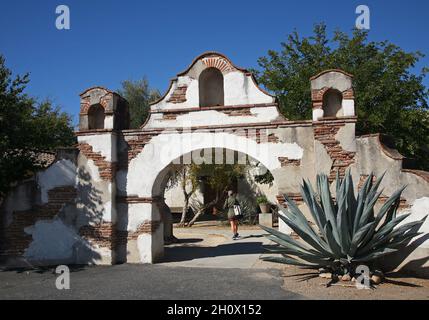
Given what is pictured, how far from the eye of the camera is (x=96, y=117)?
9.77 metres

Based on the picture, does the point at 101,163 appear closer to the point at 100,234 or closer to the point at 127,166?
the point at 127,166

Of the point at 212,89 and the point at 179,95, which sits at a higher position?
the point at 212,89

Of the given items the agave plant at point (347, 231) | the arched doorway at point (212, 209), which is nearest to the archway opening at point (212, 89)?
the arched doorway at point (212, 209)

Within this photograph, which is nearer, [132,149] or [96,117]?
[132,149]

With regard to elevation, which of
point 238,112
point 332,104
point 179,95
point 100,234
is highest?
point 179,95

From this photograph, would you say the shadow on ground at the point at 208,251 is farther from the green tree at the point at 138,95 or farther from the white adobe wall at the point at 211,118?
the green tree at the point at 138,95

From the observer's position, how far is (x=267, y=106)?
27.8 ft

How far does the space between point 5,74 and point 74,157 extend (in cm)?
250

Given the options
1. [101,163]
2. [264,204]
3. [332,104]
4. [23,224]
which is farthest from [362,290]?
[264,204]

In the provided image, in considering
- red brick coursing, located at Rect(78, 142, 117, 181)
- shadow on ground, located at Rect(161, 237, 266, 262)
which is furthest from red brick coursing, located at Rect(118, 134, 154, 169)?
shadow on ground, located at Rect(161, 237, 266, 262)

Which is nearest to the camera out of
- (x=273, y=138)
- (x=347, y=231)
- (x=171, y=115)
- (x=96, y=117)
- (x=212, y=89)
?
(x=347, y=231)

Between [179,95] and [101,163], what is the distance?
2440mm

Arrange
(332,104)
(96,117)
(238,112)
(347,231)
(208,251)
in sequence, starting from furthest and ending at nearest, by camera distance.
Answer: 1. (208,251)
2. (96,117)
3. (238,112)
4. (332,104)
5. (347,231)

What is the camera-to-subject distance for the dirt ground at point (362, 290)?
5789mm
